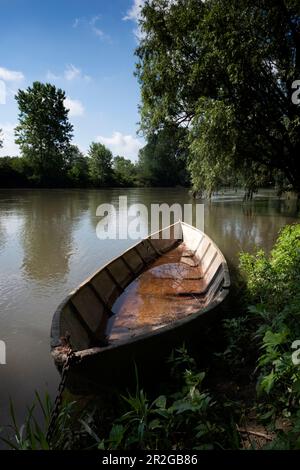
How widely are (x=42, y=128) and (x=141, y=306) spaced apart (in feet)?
166

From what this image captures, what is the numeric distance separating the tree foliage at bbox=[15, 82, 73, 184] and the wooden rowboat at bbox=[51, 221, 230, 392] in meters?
42.0

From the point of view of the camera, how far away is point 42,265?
884 centimetres

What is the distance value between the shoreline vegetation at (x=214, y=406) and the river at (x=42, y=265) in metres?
0.99

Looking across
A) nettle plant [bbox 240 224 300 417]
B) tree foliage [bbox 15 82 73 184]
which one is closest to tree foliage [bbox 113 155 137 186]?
tree foliage [bbox 15 82 73 184]

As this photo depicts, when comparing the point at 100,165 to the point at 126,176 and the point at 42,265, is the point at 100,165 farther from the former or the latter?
the point at 42,265

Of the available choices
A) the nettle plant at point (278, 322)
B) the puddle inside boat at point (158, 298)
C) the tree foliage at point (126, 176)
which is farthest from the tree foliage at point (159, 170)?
the nettle plant at point (278, 322)

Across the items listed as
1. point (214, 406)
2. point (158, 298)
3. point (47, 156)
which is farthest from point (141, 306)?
point (47, 156)

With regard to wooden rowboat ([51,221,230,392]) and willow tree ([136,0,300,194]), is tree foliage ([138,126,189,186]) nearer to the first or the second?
willow tree ([136,0,300,194])

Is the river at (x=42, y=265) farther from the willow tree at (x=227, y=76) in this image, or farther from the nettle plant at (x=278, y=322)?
the willow tree at (x=227, y=76)

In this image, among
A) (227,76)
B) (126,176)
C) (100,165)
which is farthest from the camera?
(126,176)

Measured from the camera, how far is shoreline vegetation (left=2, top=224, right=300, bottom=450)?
209 centimetres

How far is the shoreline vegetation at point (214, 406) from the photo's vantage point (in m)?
2.09
